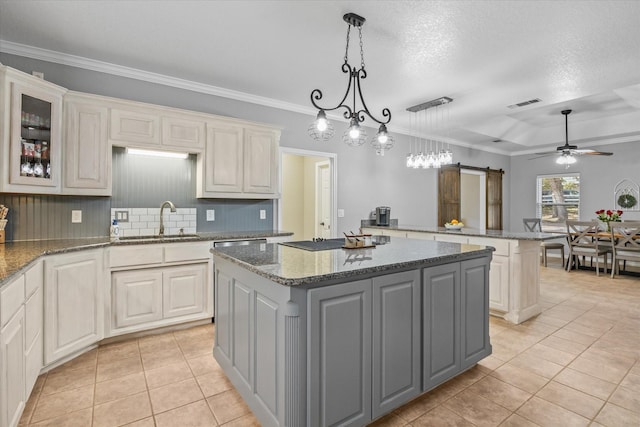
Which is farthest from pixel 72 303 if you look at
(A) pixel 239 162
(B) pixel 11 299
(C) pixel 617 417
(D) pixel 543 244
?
(D) pixel 543 244

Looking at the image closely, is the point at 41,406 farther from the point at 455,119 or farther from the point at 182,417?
the point at 455,119

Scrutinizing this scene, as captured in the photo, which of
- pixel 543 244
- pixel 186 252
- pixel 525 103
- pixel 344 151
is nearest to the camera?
pixel 186 252

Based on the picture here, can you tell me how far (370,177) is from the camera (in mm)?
5508

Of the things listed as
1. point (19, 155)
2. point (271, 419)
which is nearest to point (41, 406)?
point (271, 419)

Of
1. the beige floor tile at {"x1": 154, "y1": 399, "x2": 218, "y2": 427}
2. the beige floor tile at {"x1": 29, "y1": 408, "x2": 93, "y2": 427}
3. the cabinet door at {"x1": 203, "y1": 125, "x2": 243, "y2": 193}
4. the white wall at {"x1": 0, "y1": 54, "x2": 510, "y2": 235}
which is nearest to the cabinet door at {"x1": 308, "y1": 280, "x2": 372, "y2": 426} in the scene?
the beige floor tile at {"x1": 154, "y1": 399, "x2": 218, "y2": 427}

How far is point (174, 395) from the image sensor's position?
2.21m

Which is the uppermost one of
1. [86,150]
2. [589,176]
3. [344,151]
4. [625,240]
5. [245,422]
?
[344,151]

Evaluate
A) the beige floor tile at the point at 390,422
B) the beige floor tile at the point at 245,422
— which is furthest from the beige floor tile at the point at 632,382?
the beige floor tile at the point at 245,422

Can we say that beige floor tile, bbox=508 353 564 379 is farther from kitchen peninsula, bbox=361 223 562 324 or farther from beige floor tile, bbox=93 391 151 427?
beige floor tile, bbox=93 391 151 427

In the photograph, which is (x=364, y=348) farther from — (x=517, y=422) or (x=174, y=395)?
(x=174, y=395)

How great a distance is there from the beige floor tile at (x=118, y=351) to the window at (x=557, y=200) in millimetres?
8503

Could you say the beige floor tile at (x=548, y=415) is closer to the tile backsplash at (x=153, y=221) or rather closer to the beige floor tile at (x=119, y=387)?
the beige floor tile at (x=119, y=387)

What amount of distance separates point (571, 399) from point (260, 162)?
136 inches

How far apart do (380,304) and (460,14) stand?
2.21 meters
